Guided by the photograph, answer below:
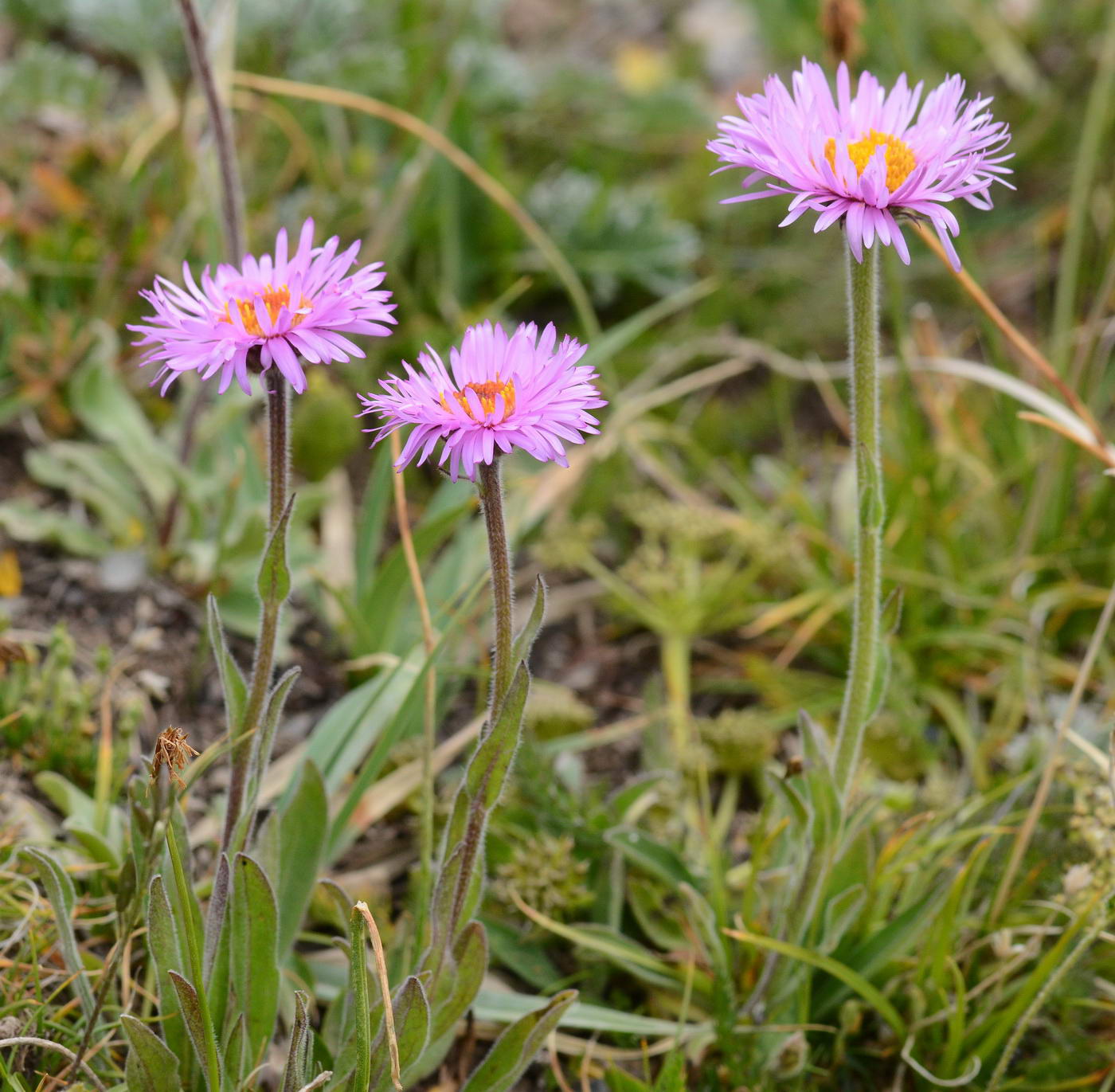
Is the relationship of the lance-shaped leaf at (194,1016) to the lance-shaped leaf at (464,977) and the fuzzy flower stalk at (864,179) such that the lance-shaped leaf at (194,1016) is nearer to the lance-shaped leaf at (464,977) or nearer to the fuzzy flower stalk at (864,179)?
the lance-shaped leaf at (464,977)

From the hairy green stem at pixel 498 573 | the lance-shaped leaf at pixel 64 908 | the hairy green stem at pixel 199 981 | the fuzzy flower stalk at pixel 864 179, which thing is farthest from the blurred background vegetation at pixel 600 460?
the hairy green stem at pixel 199 981

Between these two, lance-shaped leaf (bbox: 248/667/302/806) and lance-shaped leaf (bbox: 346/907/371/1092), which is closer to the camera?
lance-shaped leaf (bbox: 346/907/371/1092)

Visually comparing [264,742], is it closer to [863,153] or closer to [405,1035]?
[405,1035]

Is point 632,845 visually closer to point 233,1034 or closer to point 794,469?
point 233,1034

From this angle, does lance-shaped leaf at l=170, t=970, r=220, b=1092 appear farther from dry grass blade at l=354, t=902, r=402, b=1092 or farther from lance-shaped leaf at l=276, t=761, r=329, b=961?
lance-shaped leaf at l=276, t=761, r=329, b=961

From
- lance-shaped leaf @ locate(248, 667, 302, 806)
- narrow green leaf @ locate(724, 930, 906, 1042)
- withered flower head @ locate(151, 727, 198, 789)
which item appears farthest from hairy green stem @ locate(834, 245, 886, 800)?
withered flower head @ locate(151, 727, 198, 789)

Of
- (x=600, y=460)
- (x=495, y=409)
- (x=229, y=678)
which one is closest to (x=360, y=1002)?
(x=229, y=678)
